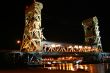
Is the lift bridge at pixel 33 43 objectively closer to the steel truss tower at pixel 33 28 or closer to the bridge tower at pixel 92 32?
the steel truss tower at pixel 33 28

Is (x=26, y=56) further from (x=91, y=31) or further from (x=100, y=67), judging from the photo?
(x=100, y=67)

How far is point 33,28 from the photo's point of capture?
93500 millimetres

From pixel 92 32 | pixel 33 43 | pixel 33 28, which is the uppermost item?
pixel 92 32

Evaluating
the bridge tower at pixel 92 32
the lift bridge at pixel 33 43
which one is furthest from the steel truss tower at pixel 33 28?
the bridge tower at pixel 92 32

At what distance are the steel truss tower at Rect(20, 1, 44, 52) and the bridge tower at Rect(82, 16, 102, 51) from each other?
4152 centimetres

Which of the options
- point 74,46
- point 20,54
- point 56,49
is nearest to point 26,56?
point 20,54

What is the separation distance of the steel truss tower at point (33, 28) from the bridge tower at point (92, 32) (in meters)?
41.5

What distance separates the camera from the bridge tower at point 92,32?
12694 cm

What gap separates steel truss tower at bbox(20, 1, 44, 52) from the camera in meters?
93.1

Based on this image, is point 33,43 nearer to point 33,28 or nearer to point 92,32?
point 33,28

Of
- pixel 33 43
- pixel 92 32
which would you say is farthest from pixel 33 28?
pixel 92 32

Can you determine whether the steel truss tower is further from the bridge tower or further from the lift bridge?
the bridge tower

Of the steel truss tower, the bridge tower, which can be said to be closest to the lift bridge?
the steel truss tower

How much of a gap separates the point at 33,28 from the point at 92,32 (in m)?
47.0
